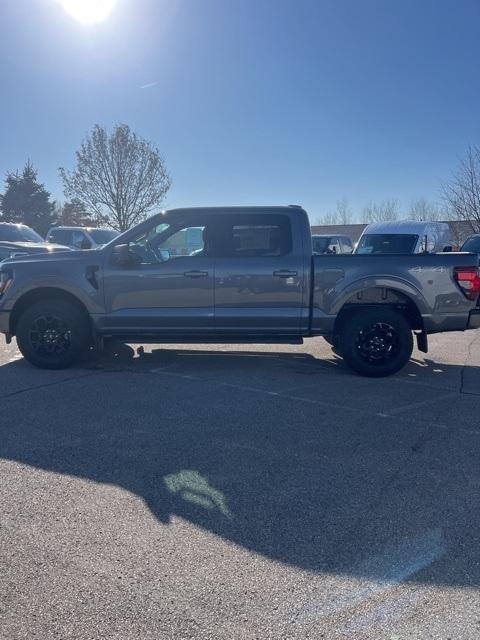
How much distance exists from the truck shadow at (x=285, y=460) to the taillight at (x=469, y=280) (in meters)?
1.21

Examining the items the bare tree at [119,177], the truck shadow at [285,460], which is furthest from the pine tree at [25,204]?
the truck shadow at [285,460]

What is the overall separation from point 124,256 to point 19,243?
35.7ft

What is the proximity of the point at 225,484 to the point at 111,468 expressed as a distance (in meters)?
0.90

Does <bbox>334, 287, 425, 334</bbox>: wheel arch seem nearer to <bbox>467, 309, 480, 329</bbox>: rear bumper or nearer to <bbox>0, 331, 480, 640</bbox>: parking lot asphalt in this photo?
<bbox>467, 309, 480, 329</bbox>: rear bumper

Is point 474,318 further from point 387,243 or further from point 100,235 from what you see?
point 100,235

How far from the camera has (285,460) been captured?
13.8ft

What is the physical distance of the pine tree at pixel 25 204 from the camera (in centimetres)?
4681

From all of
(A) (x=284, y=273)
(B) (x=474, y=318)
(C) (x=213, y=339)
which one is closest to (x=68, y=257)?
(C) (x=213, y=339)

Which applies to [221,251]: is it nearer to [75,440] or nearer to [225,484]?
[75,440]

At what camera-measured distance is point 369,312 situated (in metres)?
6.73

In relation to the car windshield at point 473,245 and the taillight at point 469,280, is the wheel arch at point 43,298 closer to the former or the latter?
the taillight at point 469,280

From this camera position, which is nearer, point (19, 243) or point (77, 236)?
point (19, 243)

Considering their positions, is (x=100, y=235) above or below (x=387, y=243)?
above

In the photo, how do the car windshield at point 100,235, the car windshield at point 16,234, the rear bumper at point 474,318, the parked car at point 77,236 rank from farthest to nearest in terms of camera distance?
the car windshield at point 100,235 < the parked car at point 77,236 < the car windshield at point 16,234 < the rear bumper at point 474,318
